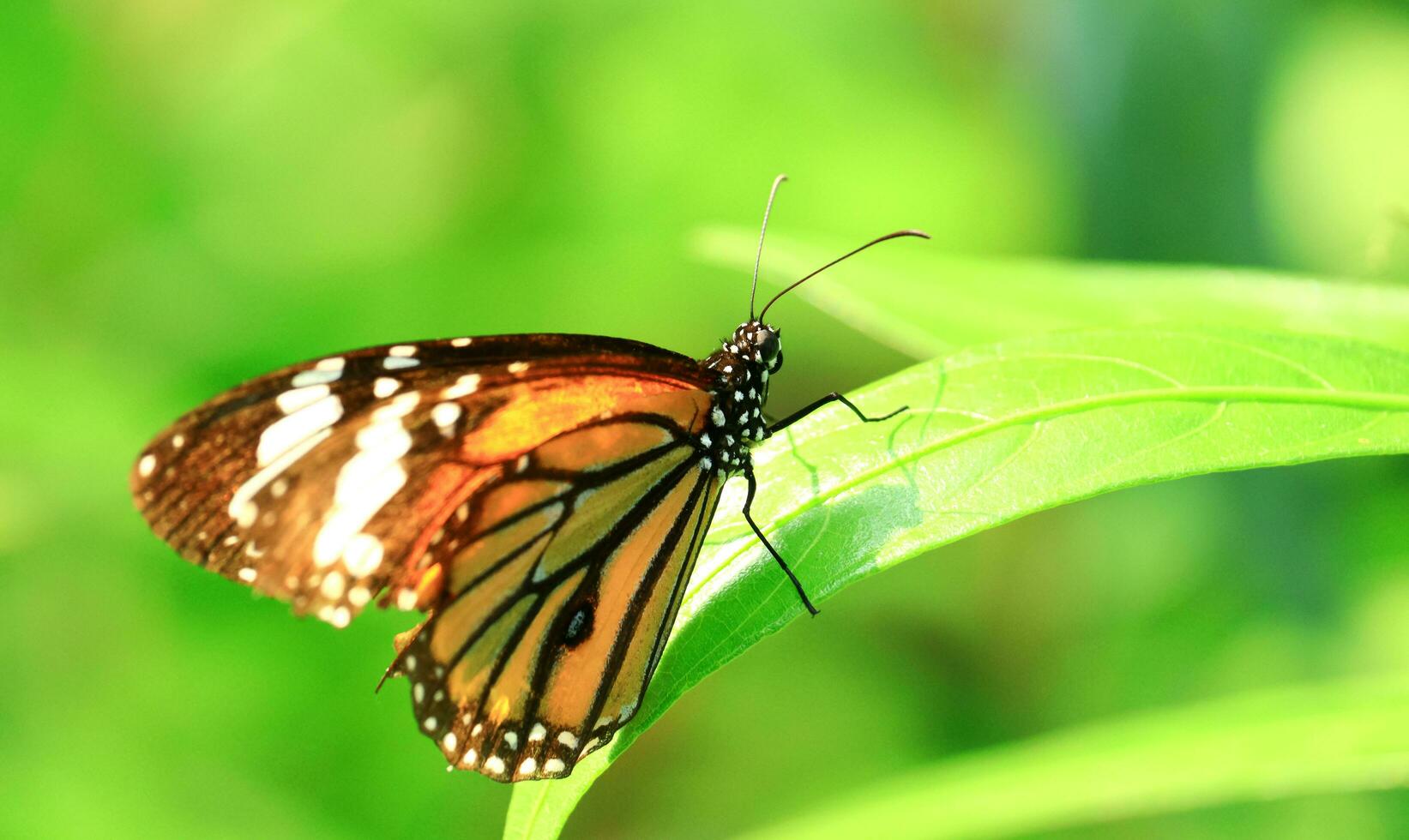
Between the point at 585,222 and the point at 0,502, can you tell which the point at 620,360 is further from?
the point at 0,502

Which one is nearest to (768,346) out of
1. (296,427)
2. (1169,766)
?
(296,427)

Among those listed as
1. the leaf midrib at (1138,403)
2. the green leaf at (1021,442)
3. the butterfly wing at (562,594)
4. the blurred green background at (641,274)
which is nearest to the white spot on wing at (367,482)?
the butterfly wing at (562,594)

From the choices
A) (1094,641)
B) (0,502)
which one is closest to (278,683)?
(0,502)

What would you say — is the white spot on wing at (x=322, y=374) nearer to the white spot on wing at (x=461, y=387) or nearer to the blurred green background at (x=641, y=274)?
the white spot on wing at (x=461, y=387)

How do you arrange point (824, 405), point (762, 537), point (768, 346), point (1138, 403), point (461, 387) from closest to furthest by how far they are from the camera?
1. point (1138, 403)
2. point (762, 537)
3. point (461, 387)
4. point (824, 405)
5. point (768, 346)

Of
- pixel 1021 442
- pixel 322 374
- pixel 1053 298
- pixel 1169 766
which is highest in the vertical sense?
pixel 1053 298

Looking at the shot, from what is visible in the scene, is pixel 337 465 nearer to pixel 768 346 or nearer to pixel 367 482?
pixel 367 482

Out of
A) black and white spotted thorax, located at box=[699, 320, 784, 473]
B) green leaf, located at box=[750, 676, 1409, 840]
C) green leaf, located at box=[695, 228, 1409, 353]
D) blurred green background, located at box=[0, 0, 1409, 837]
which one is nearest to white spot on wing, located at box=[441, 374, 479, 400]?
black and white spotted thorax, located at box=[699, 320, 784, 473]
